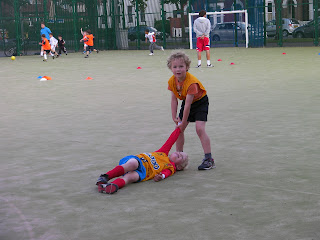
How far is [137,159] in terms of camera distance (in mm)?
5234

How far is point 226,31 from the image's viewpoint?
3356 cm

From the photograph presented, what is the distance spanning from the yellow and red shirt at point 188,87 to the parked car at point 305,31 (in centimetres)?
2822

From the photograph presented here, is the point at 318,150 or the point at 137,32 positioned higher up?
the point at 137,32

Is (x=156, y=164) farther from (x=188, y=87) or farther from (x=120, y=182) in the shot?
(x=188, y=87)

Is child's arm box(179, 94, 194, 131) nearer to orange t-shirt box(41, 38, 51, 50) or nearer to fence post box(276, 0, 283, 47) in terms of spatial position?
orange t-shirt box(41, 38, 51, 50)

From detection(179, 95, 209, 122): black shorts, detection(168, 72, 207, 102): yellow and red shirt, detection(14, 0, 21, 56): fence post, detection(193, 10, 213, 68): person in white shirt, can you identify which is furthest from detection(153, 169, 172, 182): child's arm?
detection(14, 0, 21, 56): fence post

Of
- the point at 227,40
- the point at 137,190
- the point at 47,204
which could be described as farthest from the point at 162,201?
the point at 227,40

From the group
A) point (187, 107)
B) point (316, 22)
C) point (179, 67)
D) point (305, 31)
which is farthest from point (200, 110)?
Answer: point (305, 31)

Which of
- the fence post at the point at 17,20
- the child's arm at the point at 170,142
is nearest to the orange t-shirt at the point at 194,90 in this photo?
the child's arm at the point at 170,142

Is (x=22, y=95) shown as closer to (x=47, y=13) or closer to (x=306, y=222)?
(x=306, y=222)

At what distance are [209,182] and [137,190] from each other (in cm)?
70

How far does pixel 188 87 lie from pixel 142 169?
3.14 feet

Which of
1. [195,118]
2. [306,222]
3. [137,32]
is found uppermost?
[137,32]

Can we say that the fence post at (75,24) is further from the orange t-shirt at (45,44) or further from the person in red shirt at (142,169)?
the person in red shirt at (142,169)
